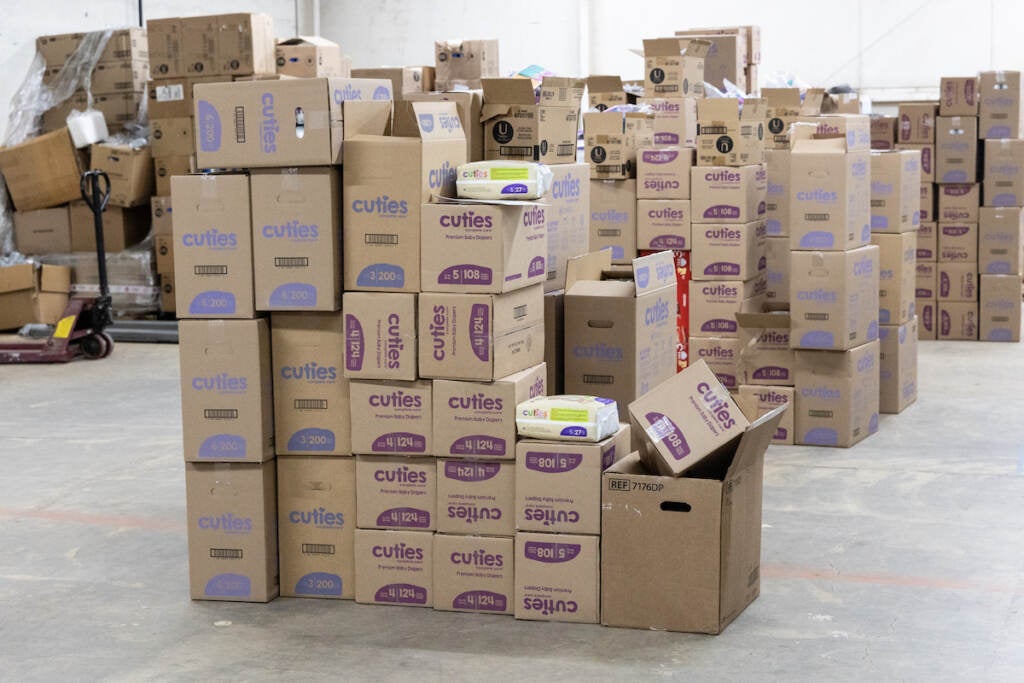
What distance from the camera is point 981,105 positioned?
9125 mm

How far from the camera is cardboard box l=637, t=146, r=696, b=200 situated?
21.3 ft

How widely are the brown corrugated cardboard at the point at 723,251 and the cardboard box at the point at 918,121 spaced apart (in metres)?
3.31

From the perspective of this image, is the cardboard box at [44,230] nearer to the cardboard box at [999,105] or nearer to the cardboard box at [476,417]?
the cardboard box at [999,105]

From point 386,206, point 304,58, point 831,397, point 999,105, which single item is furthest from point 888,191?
point 304,58

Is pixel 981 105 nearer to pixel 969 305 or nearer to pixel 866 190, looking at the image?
pixel 969 305

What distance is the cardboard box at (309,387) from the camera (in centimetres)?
384

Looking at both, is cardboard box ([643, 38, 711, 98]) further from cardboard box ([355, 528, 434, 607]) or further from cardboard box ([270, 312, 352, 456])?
cardboard box ([355, 528, 434, 607])

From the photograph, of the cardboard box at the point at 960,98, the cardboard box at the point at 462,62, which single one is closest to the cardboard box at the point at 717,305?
the cardboard box at the point at 960,98

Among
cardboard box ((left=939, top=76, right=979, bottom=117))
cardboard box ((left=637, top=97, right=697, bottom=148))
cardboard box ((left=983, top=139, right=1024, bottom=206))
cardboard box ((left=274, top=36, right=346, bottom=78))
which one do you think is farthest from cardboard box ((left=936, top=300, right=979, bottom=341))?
cardboard box ((left=274, top=36, right=346, bottom=78))

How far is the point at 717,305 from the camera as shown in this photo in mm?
6480

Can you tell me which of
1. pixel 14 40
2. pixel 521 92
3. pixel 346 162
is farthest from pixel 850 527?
pixel 14 40

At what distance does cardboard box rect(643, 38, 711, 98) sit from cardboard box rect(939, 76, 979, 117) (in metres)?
2.48

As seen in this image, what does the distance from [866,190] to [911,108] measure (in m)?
3.46

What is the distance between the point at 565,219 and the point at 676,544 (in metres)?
1.65
